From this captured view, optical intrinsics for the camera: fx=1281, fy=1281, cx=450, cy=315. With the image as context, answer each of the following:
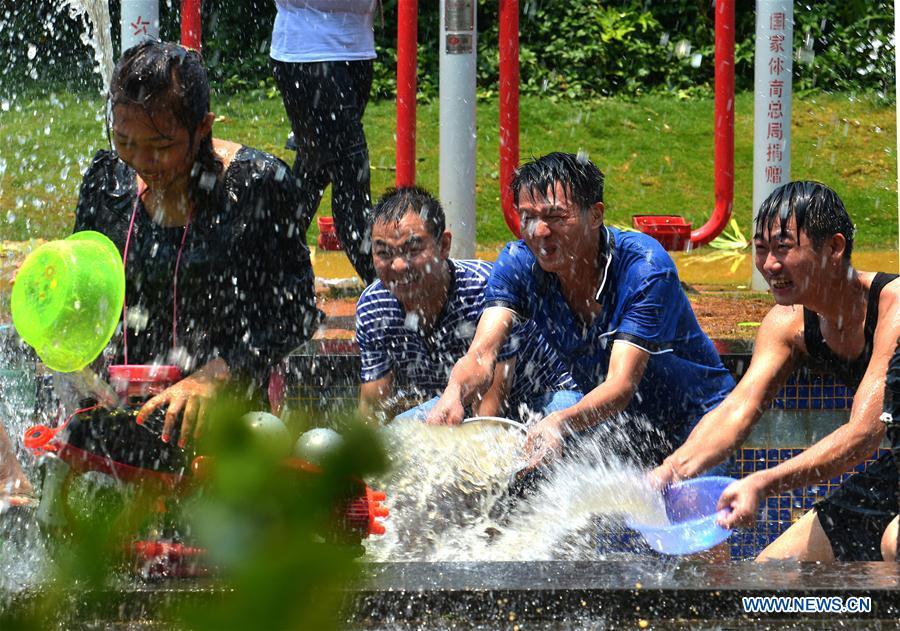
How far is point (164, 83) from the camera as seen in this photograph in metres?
3.14

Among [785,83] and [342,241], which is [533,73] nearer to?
[785,83]

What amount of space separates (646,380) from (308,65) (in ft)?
9.47

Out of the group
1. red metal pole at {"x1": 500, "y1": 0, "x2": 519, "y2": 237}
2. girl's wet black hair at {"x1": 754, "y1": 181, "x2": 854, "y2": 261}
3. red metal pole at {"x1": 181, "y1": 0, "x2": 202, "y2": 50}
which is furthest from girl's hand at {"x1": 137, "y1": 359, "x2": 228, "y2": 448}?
red metal pole at {"x1": 500, "y1": 0, "x2": 519, "y2": 237}

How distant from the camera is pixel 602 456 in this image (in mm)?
4121

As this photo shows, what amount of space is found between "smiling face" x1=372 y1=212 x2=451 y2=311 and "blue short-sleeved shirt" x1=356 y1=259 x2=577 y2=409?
15cm

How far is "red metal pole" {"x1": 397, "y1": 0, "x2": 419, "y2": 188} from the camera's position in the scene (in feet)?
23.6

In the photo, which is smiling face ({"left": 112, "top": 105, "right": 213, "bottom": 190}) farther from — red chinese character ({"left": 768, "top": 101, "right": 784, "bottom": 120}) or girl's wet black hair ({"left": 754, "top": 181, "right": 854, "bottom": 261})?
red chinese character ({"left": 768, "top": 101, "right": 784, "bottom": 120})

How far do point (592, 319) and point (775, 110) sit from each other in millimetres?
4364

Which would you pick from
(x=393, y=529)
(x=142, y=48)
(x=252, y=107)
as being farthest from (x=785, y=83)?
(x=252, y=107)

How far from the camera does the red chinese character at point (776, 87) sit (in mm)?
7957

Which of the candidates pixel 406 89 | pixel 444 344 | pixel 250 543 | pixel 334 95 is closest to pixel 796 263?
pixel 444 344

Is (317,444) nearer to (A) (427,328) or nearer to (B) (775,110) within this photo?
(A) (427,328)

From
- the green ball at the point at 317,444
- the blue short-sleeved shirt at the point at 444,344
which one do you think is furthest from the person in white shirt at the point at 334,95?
the green ball at the point at 317,444

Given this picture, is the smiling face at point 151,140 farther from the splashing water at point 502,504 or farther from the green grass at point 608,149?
the green grass at point 608,149
